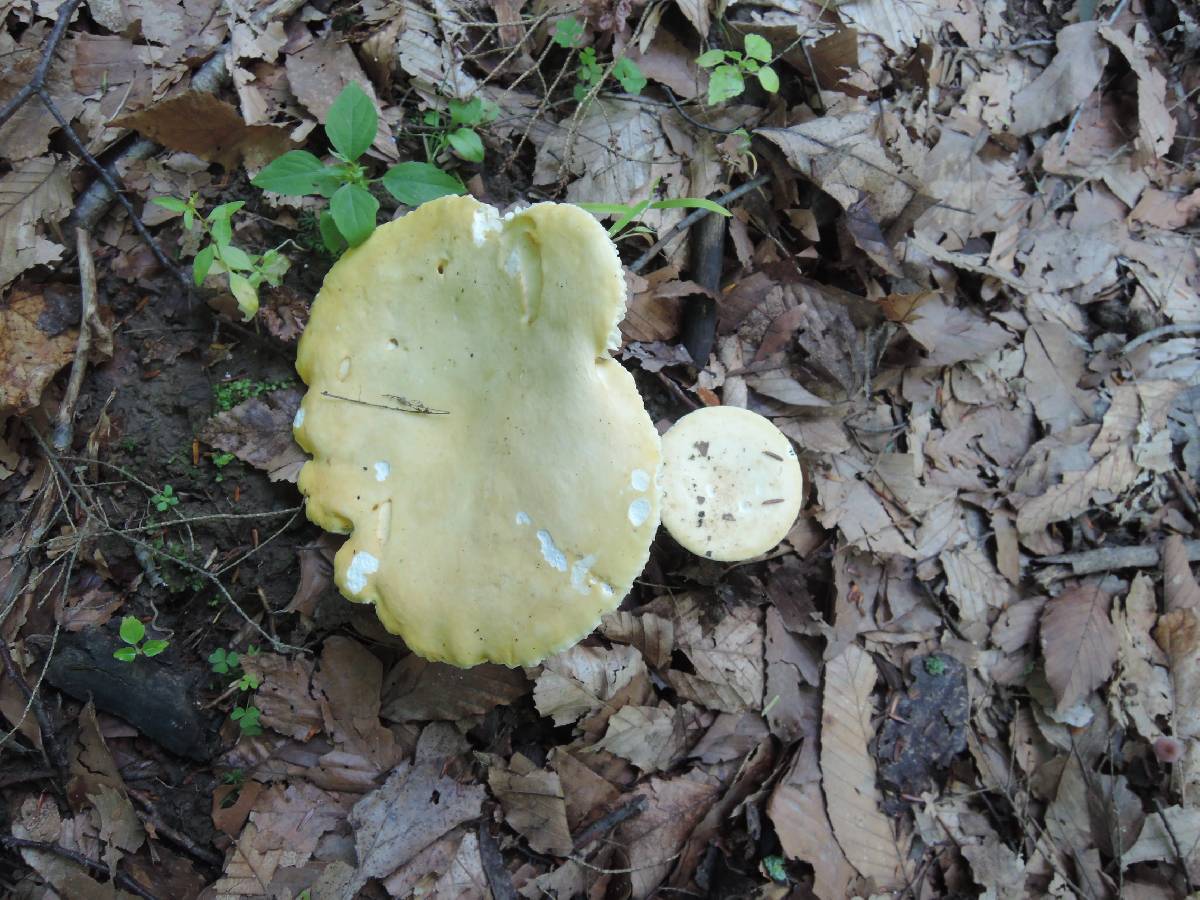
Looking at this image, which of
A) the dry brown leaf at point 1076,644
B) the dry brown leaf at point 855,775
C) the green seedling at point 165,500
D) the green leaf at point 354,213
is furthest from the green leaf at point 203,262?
the dry brown leaf at point 1076,644

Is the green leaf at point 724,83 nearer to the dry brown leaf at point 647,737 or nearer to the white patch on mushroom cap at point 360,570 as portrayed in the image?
the white patch on mushroom cap at point 360,570

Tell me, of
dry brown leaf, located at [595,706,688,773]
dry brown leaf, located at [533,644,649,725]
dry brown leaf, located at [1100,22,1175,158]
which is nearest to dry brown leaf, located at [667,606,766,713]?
→ dry brown leaf, located at [595,706,688,773]

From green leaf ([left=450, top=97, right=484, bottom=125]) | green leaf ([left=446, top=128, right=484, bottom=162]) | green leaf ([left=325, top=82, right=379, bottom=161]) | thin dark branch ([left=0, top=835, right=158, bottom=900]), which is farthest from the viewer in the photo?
green leaf ([left=450, top=97, right=484, bottom=125])

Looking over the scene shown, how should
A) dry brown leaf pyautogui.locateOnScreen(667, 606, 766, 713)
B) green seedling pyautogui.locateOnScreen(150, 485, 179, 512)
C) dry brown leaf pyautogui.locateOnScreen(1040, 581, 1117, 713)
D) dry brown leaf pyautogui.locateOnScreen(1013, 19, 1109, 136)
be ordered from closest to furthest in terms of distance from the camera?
green seedling pyautogui.locateOnScreen(150, 485, 179, 512) < dry brown leaf pyautogui.locateOnScreen(667, 606, 766, 713) < dry brown leaf pyautogui.locateOnScreen(1040, 581, 1117, 713) < dry brown leaf pyautogui.locateOnScreen(1013, 19, 1109, 136)

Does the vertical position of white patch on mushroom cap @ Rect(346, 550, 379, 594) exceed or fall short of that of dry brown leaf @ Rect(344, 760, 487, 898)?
it exceeds it

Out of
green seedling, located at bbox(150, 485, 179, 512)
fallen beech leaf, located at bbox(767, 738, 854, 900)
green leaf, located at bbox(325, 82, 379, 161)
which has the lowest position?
fallen beech leaf, located at bbox(767, 738, 854, 900)

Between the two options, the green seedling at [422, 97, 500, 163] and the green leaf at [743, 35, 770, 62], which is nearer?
the green seedling at [422, 97, 500, 163]

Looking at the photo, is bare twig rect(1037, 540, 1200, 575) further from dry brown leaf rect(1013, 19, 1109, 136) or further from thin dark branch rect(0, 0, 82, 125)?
thin dark branch rect(0, 0, 82, 125)

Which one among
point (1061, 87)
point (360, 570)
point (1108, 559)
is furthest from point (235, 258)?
point (1061, 87)
